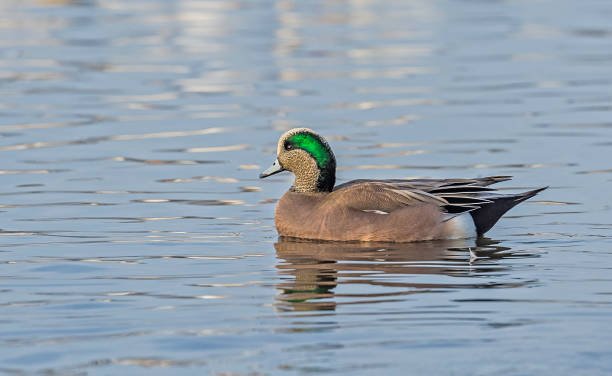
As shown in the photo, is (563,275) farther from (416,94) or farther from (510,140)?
(416,94)

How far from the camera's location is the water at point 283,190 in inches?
267

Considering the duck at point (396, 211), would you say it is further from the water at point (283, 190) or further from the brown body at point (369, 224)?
the water at point (283, 190)

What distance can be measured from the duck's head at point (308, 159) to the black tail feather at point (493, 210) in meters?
1.27

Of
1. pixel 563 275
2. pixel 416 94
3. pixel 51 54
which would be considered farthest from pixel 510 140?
pixel 51 54

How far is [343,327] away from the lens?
7.06 metres

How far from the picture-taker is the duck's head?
10.6 metres

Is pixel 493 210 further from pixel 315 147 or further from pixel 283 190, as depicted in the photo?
pixel 283 190

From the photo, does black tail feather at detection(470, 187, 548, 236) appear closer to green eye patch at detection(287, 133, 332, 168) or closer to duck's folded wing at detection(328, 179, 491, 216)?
duck's folded wing at detection(328, 179, 491, 216)

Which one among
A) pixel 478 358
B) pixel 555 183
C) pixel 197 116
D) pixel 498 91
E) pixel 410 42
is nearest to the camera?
pixel 478 358

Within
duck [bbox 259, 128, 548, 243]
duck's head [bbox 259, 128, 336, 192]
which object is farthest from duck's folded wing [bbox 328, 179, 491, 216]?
duck's head [bbox 259, 128, 336, 192]

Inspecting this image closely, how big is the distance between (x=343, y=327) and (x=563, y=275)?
2040mm

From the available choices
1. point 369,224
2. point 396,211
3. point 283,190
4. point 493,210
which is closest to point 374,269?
point 369,224

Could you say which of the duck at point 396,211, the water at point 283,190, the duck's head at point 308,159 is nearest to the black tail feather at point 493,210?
the duck at point 396,211

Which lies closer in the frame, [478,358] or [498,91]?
[478,358]
